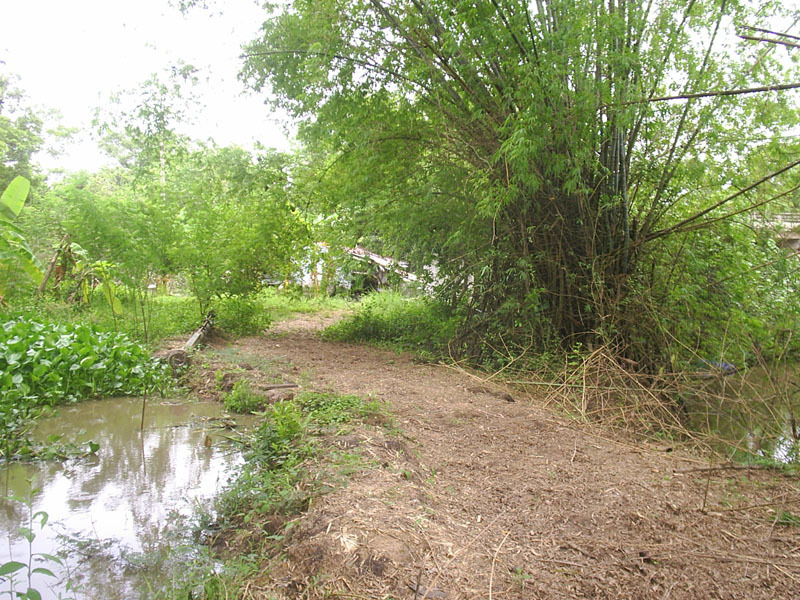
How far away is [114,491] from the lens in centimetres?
337

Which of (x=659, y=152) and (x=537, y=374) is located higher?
(x=659, y=152)

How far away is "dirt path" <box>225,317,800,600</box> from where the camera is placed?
215cm

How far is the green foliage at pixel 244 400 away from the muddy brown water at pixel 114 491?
0.54ft

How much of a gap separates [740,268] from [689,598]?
183 inches

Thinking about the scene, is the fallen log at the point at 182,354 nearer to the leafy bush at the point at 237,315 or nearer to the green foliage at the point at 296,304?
the leafy bush at the point at 237,315

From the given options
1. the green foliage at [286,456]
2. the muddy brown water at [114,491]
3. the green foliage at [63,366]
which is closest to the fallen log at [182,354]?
the green foliage at [63,366]

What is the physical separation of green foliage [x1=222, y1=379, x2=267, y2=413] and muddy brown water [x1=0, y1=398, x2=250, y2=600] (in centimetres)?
16

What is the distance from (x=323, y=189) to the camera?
8.33m

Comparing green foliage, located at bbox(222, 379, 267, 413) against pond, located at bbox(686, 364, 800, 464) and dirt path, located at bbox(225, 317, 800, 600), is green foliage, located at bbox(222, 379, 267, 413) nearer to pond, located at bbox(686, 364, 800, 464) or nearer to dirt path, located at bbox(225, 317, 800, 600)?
dirt path, located at bbox(225, 317, 800, 600)

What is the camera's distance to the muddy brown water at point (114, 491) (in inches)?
98.1

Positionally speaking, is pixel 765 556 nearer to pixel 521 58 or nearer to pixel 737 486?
pixel 737 486

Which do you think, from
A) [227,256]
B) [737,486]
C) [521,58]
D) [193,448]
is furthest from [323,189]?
[737,486]

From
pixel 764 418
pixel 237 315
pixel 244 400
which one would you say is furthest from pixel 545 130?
pixel 237 315

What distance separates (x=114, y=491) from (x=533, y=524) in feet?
7.78
